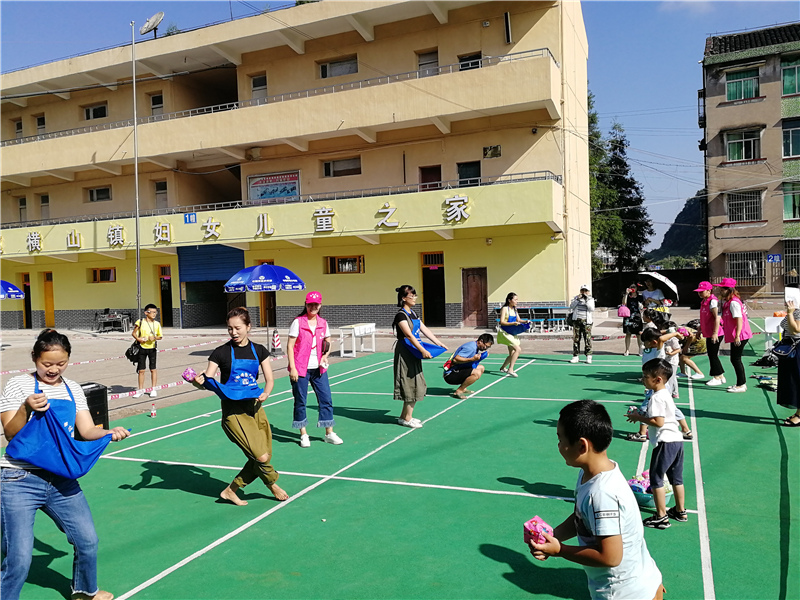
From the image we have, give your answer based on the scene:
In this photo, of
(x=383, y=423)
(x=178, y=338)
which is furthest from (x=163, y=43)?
(x=383, y=423)

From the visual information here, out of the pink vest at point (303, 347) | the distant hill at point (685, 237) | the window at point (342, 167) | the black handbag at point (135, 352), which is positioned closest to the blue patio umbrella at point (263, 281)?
the black handbag at point (135, 352)

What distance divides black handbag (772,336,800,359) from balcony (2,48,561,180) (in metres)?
15.5

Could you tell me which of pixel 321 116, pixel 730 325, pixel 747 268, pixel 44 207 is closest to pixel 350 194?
pixel 321 116

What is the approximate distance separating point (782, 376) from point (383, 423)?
5.67 meters

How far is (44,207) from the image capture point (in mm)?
34594

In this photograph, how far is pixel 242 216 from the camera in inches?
1045

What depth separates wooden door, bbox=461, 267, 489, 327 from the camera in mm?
24812

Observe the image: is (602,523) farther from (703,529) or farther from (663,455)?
(703,529)

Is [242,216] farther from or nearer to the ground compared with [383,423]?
farther from the ground

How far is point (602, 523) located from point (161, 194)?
32762 millimetres

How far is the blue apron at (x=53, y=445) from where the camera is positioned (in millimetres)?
3619

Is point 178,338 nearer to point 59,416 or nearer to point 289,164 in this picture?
point 289,164

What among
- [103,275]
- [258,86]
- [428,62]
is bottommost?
[103,275]

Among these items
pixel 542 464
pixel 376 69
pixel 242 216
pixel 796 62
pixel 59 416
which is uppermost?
pixel 796 62
